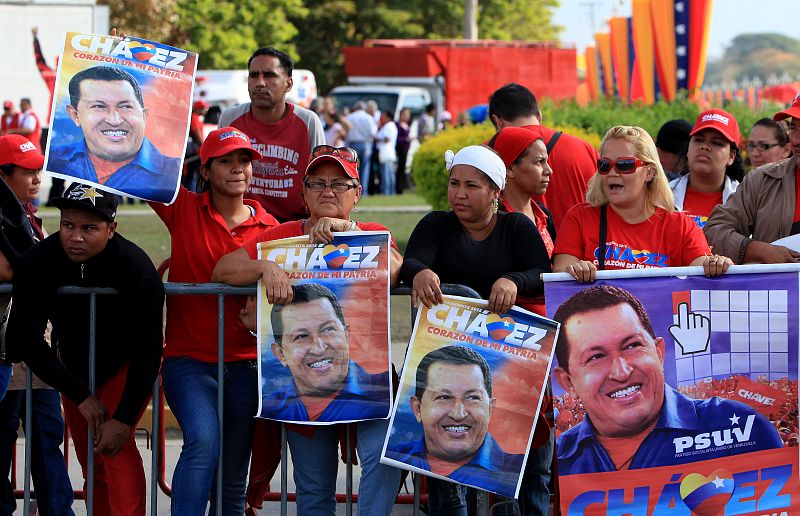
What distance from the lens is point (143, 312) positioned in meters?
5.25

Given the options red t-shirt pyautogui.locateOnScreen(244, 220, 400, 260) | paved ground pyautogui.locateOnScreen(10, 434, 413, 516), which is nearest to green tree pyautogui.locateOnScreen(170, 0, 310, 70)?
paved ground pyautogui.locateOnScreen(10, 434, 413, 516)

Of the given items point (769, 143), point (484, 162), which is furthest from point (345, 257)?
point (769, 143)

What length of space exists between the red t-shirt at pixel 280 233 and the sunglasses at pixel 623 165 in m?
0.96

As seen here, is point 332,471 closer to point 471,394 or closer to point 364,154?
point 471,394

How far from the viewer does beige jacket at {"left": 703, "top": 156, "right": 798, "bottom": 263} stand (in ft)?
19.5

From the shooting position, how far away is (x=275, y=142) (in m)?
6.93

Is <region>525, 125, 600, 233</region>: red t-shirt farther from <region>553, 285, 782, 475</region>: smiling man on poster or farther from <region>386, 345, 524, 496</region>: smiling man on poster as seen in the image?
<region>386, 345, 524, 496</region>: smiling man on poster

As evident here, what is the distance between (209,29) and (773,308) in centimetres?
3994

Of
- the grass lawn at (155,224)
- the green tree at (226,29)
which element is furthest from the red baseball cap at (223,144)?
the green tree at (226,29)

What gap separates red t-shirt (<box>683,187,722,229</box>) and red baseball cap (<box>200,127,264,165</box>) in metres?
2.62

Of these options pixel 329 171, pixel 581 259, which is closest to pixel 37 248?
pixel 329 171

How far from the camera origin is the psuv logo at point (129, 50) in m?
5.61

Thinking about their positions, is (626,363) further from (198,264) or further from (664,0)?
(664,0)

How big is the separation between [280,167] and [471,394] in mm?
2266
